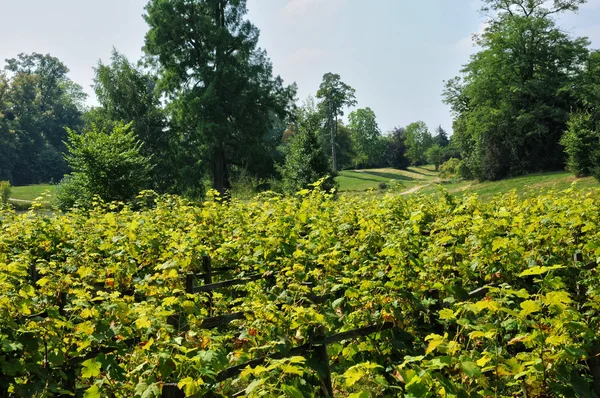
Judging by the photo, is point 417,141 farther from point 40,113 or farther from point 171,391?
point 171,391

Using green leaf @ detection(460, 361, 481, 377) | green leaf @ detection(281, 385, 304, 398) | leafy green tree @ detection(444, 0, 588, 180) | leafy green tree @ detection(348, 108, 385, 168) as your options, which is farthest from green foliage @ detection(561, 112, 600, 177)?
leafy green tree @ detection(348, 108, 385, 168)

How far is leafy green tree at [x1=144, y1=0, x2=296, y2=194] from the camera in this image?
29.3m

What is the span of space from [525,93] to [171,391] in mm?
35826

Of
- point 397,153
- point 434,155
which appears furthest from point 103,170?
point 434,155

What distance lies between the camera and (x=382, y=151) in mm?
74375

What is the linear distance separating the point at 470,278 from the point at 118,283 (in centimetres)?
370

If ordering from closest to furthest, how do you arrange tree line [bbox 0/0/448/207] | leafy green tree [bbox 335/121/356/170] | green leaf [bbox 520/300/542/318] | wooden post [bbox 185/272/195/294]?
green leaf [bbox 520/300/542/318] → wooden post [bbox 185/272/195/294] → tree line [bbox 0/0/448/207] → leafy green tree [bbox 335/121/356/170]

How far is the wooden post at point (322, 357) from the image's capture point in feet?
10.3

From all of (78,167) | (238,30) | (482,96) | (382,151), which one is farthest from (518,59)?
(382,151)

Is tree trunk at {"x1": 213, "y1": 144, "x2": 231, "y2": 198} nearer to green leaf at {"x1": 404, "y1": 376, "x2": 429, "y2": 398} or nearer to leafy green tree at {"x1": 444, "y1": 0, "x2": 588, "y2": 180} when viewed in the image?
leafy green tree at {"x1": 444, "y1": 0, "x2": 588, "y2": 180}

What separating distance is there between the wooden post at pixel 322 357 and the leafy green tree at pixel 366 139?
66.9m

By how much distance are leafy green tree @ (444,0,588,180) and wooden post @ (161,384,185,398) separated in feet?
111

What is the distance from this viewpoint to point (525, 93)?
33.2 metres

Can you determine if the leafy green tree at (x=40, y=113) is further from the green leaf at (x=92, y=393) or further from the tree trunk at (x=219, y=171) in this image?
the green leaf at (x=92, y=393)
